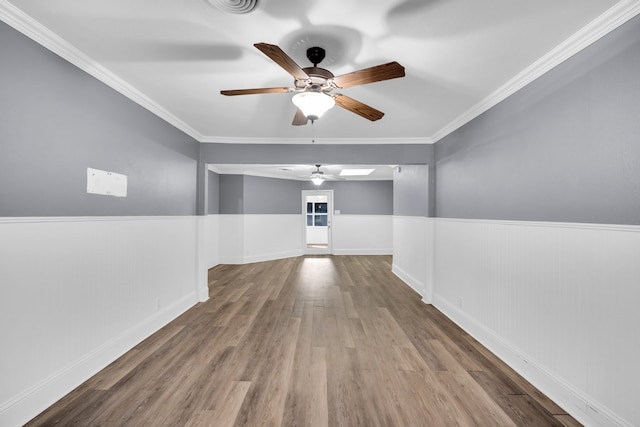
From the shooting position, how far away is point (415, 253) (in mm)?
4840

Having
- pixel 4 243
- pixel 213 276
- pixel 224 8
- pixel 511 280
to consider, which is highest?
pixel 224 8

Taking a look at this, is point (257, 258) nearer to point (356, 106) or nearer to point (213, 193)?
point (213, 193)

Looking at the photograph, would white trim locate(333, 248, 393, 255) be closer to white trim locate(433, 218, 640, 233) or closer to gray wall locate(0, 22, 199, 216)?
white trim locate(433, 218, 640, 233)

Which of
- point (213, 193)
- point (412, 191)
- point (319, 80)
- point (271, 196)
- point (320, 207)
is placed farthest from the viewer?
point (320, 207)

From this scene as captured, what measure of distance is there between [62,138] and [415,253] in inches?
182

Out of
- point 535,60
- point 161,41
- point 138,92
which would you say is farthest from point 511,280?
point 138,92

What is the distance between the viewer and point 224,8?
1.44 meters

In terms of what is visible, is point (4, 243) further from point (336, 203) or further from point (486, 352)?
point (336, 203)

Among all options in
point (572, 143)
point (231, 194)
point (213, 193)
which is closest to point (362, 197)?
point (231, 194)

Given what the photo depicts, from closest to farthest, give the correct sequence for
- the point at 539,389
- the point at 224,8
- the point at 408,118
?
the point at 224,8 → the point at 539,389 → the point at 408,118

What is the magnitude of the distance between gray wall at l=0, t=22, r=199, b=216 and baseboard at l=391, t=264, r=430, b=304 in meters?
3.88

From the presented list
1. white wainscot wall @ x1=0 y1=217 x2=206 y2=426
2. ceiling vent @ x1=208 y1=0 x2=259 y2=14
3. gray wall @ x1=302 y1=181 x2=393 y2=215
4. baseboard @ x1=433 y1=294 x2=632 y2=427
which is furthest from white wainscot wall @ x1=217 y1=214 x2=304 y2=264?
ceiling vent @ x1=208 y1=0 x2=259 y2=14

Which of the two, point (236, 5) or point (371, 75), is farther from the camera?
point (371, 75)

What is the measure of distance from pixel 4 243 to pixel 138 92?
170 cm
